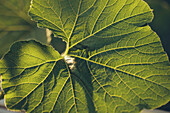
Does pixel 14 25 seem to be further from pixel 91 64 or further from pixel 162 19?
pixel 162 19

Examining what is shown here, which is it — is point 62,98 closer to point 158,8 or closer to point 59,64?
point 59,64

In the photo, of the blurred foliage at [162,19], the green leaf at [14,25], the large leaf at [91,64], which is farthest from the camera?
the blurred foliage at [162,19]

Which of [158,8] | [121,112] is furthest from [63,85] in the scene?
[158,8]

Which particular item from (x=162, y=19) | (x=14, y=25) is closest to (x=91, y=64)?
(x=14, y=25)

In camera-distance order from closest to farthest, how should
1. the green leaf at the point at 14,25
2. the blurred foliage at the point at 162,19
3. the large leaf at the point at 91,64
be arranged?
the large leaf at the point at 91,64 → the green leaf at the point at 14,25 → the blurred foliage at the point at 162,19

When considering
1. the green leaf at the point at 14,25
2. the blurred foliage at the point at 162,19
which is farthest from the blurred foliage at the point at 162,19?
the green leaf at the point at 14,25

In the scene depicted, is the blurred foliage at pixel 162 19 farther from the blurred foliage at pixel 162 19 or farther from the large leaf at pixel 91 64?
the large leaf at pixel 91 64
